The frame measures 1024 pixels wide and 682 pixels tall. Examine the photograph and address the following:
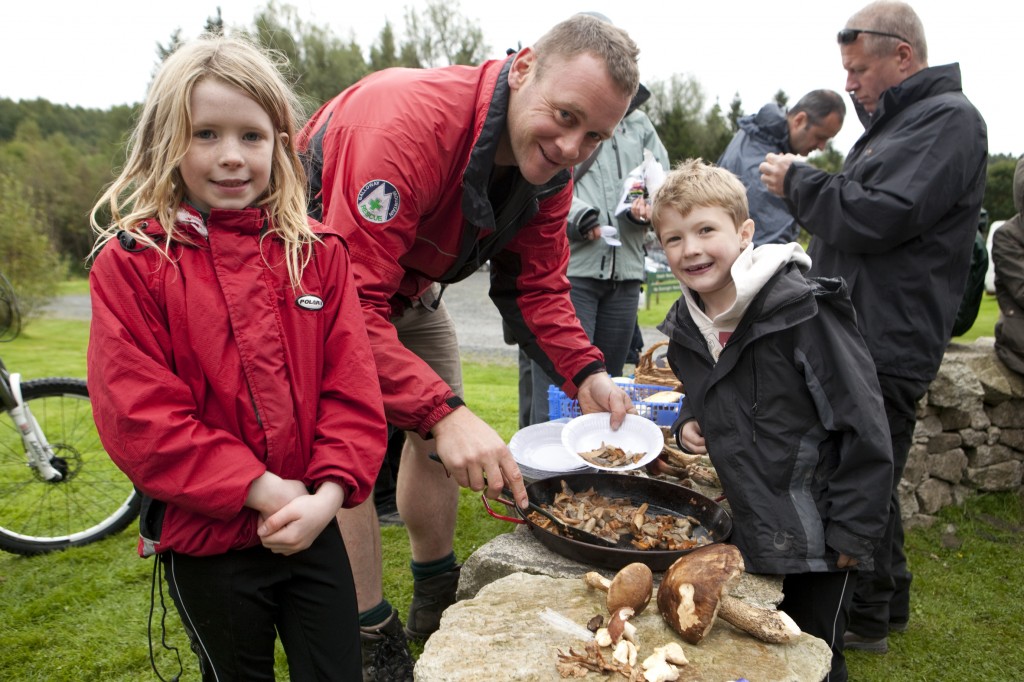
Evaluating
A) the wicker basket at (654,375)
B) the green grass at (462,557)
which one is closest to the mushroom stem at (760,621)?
the green grass at (462,557)

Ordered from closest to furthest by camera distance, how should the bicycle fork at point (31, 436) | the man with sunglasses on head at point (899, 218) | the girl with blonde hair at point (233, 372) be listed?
the girl with blonde hair at point (233, 372)
the man with sunglasses on head at point (899, 218)
the bicycle fork at point (31, 436)

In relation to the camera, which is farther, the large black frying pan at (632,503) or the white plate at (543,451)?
the white plate at (543,451)

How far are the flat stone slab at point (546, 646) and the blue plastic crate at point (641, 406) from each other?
1.37m

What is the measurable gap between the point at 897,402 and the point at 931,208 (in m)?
0.80

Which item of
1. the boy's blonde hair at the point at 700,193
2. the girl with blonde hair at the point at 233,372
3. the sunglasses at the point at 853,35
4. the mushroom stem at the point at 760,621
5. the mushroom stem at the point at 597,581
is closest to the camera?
the girl with blonde hair at the point at 233,372

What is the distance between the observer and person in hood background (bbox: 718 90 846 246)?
15.8ft

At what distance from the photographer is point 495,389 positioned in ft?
26.8

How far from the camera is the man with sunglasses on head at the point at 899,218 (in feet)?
9.39

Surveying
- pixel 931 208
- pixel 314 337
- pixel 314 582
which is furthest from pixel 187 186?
pixel 931 208

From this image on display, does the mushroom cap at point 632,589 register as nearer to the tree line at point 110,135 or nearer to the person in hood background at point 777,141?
the person in hood background at point 777,141

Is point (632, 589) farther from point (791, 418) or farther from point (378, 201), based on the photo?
point (378, 201)

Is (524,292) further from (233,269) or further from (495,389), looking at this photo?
(495,389)

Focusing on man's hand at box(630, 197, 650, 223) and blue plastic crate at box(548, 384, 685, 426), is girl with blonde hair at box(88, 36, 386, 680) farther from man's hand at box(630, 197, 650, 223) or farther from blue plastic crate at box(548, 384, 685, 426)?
man's hand at box(630, 197, 650, 223)

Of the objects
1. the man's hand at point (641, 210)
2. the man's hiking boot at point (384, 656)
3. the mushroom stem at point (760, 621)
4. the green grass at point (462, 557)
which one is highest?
the man's hand at point (641, 210)
